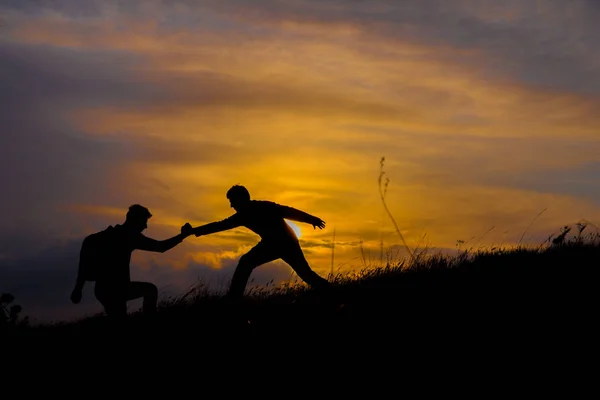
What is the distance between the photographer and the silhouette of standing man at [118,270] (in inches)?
442

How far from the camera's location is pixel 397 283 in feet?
43.7

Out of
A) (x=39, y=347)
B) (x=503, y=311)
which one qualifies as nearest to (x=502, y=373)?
(x=503, y=311)

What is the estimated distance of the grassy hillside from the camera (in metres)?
10.1

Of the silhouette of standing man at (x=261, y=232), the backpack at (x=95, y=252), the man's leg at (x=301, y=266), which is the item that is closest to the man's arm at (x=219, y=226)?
the silhouette of standing man at (x=261, y=232)

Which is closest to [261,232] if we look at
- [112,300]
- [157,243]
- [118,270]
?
[157,243]

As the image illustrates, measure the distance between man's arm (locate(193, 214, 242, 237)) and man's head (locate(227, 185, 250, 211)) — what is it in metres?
0.19

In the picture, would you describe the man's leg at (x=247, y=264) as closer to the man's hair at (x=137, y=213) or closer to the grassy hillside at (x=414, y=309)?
the grassy hillside at (x=414, y=309)

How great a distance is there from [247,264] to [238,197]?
1012mm

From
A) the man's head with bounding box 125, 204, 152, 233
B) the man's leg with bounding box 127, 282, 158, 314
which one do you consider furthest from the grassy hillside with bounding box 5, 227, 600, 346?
the man's head with bounding box 125, 204, 152, 233

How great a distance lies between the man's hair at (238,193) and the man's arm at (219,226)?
1.03 feet

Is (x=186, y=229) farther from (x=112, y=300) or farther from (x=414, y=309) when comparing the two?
(x=414, y=309)

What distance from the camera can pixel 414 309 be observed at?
36.2ft

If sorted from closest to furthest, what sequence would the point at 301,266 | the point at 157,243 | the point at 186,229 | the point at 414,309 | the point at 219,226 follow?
the point at 414,309 < the point at 301,266 < the point at 219,226 < the point at 157,243 < the point at 186,229

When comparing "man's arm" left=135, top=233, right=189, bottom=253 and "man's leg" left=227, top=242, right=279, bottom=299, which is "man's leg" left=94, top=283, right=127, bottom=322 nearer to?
"man's arm" left=135, top=233, right=189, bottom=253
